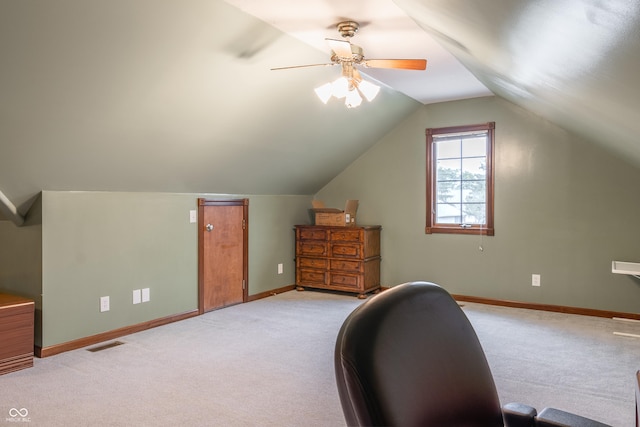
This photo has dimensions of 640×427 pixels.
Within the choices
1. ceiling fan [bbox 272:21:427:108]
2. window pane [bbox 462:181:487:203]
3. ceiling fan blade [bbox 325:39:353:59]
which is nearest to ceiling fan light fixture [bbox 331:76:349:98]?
ceiling fan [bbox 272:21:427:108]

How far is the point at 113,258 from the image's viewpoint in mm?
4137

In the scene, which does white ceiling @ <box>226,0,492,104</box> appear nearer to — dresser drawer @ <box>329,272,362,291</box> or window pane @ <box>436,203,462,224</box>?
window pane @ <box>436,203,462,224</box>

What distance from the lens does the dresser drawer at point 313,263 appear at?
6043mm

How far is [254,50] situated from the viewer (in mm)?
3479

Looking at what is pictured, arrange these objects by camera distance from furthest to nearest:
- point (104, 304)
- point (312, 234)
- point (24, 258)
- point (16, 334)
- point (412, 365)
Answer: point (312, 234) → point (104, 304) → point (24, 258) → point (16, 334) → point (412, 365)

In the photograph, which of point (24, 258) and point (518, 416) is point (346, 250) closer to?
point (24, 258)

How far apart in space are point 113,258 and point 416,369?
11.8 ft

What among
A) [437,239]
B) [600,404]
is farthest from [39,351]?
[437,239]

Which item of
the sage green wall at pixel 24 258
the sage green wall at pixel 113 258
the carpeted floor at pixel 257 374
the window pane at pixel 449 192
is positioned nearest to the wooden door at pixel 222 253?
the sage green wall at pixel 113 258

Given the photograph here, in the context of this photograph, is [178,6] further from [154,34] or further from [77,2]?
[77,2]

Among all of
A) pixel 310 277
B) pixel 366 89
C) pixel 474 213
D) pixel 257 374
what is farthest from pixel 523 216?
pixel 257 374

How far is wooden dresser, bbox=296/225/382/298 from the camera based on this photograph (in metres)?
5.79

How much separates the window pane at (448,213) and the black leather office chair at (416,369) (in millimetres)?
4466

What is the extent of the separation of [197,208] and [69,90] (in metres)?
2.11
